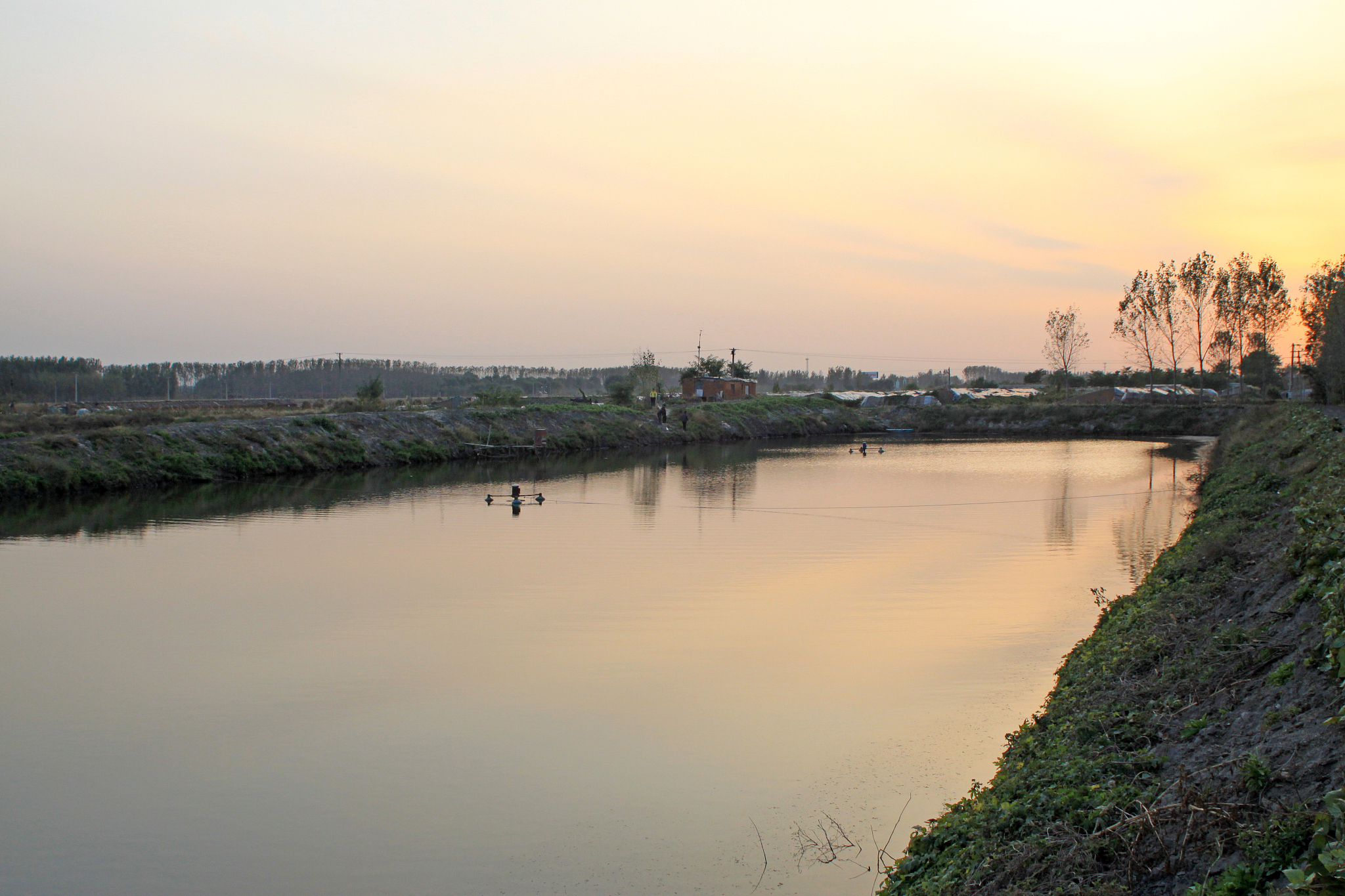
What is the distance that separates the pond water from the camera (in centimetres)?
659

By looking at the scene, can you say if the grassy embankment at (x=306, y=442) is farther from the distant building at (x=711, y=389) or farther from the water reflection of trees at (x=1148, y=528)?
the water reflection of trees at (x=1148, y=528)

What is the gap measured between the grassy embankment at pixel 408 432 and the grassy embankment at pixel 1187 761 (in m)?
28.1

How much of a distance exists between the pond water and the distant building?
47382 mm

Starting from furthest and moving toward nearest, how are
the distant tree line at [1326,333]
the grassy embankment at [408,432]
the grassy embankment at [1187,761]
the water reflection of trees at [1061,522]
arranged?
1. the distant tree line at [1326,333]
2. the grassy embankment at [408,432]
3. the water reflection of trees at [1061,522]
4. the grassy embankment at [1187,761]

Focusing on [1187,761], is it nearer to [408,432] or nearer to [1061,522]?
[1061,522]

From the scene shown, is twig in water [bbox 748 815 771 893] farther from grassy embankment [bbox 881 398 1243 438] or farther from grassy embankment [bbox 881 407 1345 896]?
grassy embankment [bbox 881 398 1243 438]

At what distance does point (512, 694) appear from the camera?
387 inches

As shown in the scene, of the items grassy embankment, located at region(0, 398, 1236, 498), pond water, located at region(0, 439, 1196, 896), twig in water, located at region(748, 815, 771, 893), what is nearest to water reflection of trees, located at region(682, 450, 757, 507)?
pond water, located at region(0, 439, 1196, 896)

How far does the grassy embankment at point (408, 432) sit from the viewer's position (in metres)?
28.3

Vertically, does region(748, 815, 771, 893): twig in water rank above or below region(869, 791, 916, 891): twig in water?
below

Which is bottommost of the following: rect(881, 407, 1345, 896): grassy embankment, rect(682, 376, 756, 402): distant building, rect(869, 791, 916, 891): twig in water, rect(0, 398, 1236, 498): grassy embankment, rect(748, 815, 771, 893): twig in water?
rect(748, 815, 771, 893): twig in water

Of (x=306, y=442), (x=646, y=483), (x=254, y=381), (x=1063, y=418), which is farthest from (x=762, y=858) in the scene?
(x=254, y=381)

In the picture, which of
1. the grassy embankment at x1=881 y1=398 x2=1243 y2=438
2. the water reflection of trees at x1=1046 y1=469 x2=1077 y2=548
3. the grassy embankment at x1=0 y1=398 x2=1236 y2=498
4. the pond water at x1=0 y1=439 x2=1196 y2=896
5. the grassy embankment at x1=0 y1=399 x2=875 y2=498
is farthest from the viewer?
the grassy embankment at x1=881 y1=398 x2=1243 y2=438

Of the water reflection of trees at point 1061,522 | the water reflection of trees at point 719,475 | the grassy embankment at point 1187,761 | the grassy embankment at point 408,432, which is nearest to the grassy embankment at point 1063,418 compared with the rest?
the grassy embankment at point 408,432
